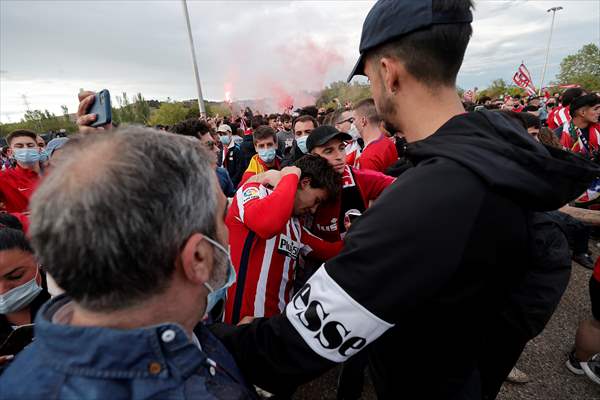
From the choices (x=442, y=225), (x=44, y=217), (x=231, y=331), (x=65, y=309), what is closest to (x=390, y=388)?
(x=231, y=331)

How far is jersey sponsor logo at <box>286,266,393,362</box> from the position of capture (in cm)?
94

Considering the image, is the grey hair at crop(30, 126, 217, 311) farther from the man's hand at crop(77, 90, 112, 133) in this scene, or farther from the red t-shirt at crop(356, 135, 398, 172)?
the red t-shirt at crop(356, 135, 398, 172)

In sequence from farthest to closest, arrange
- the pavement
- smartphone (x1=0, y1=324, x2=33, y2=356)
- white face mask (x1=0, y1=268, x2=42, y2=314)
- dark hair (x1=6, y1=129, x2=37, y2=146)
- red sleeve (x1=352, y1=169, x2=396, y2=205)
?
dark hair (x1=6, y1=129, x2=37, y2=146)
red sleeve (x1=352, y1=169, x2=396, y2=205)
the pavement
white face mask (x1=0, y1=268, x2=42, y2=314)
smartphone (x1=0, y1=324, x2=33, y2=356)

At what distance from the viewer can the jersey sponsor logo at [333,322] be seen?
3.10 feet

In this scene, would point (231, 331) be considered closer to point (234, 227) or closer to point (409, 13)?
point (234, 227)

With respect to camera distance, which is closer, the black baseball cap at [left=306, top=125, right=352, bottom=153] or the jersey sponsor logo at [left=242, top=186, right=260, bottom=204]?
the jersey sponsor logo at [left=242, top=186, right=260, bottom=204]

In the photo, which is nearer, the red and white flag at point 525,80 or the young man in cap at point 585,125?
the young man in cap at point 585,125

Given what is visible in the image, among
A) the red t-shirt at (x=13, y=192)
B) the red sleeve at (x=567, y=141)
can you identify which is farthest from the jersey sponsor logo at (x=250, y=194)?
the red sleeve at (x=567, y=141)

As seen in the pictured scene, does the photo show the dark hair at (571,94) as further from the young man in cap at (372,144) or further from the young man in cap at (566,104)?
the young man in cap at (372,144)

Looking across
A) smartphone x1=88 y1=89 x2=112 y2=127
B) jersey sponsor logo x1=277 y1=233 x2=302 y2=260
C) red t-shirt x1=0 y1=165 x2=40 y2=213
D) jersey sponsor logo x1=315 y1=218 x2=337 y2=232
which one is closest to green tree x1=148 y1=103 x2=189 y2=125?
red t-shirt x1=0 y1=165 x2=40 y2=213

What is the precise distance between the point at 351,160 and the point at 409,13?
3.79 metres

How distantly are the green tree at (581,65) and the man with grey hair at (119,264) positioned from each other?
61.9 metres

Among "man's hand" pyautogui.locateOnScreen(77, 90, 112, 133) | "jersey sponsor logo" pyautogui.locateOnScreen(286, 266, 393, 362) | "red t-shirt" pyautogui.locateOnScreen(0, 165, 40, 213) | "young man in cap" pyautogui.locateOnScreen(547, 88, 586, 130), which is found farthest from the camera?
"young man in cap" pyautogui.locateOnScreen(547, 88, 586, 130)

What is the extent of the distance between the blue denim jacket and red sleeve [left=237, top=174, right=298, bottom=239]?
1.17 meters
